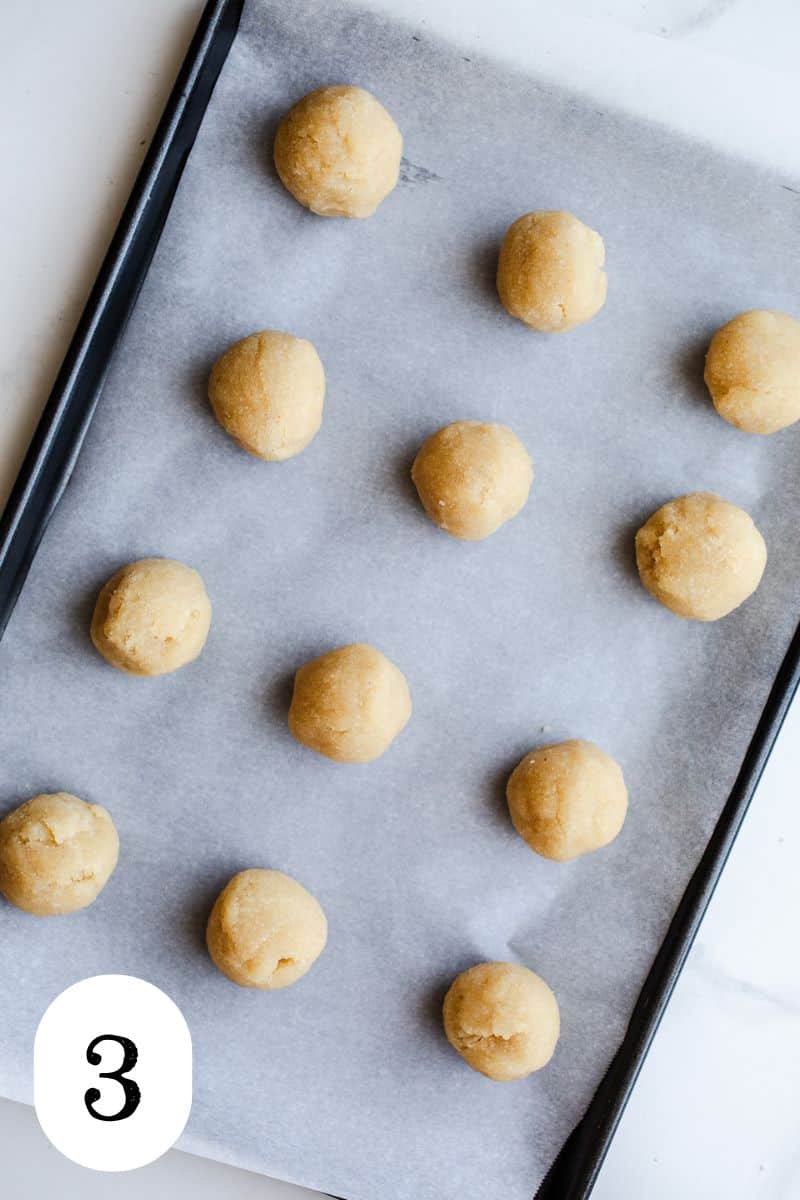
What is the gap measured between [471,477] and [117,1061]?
711 millimetres

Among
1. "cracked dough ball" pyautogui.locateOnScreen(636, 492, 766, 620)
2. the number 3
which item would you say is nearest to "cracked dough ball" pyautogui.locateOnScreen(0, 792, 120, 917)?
the number 3

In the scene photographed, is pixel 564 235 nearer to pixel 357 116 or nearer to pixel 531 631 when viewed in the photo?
pixel 357 116

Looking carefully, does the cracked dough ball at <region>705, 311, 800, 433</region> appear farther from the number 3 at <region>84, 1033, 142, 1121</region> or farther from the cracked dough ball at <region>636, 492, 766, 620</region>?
the number 3 at <region>84, 1033, 142, 1121</region>

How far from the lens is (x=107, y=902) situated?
113cm

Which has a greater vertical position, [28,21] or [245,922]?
[28,21]

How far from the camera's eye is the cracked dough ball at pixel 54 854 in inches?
42.6

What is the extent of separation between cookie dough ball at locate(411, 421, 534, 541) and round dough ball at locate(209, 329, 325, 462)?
14 centimetres

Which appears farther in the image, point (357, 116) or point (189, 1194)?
point (189, 1194)

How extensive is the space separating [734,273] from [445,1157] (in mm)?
992

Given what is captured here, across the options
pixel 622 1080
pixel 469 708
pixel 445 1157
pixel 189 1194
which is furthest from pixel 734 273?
pixel 189 1194

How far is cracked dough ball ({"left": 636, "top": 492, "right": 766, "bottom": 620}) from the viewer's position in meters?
1.13

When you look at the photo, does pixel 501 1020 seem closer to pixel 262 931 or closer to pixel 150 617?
pixel 262 931

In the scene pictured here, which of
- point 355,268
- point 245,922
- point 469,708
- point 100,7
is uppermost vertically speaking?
point 100,7

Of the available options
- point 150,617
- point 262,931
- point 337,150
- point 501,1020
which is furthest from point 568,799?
point 337,150
